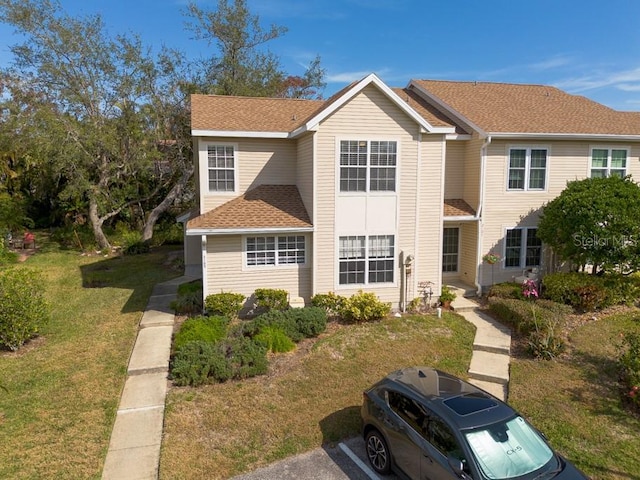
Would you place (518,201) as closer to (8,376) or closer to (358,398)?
(358,398)

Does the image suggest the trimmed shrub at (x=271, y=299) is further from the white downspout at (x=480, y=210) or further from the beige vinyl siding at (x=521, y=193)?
the beige vinyl siding at (x=521, y=193)

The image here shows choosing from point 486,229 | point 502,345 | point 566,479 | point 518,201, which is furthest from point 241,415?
point 518,201

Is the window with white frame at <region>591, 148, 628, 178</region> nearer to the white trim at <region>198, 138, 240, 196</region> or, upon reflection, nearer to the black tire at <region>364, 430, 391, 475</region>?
the white trim at <region>198, 138, 240, 196</region>

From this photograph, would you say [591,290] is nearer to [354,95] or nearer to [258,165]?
[354,95]

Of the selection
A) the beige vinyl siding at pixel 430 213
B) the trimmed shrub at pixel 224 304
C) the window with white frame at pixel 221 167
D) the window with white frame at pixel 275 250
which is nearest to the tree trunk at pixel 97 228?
the window with white frame at pixel 221 167

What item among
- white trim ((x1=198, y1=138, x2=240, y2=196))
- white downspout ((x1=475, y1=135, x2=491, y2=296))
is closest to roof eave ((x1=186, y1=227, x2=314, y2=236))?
white trim ((x1=198, y1=138, x2=240, y2=196))

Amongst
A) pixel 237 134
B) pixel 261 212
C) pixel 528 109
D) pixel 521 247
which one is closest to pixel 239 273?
pixel 261 212
